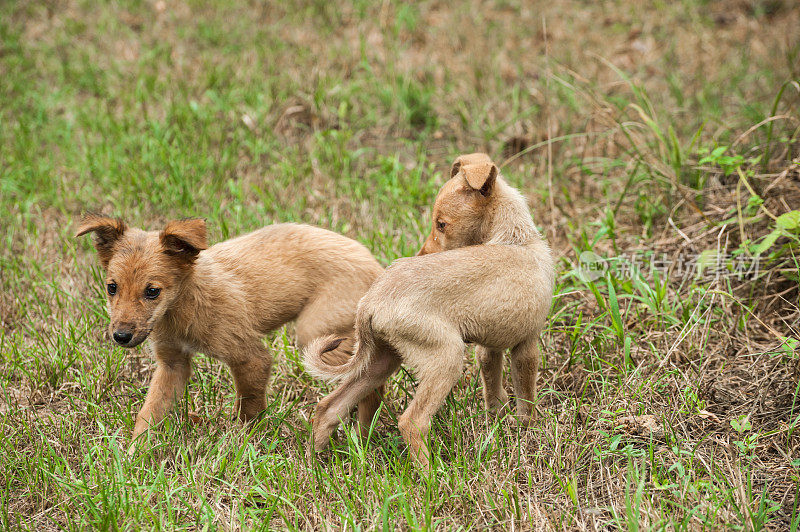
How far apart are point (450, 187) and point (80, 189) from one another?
438 centimetres

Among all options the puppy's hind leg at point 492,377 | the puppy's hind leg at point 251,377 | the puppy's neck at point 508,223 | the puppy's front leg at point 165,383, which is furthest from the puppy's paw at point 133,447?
the puppy's neck at point 508,223


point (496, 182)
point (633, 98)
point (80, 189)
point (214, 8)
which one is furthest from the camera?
point (214, 8)

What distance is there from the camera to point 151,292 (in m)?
4.38


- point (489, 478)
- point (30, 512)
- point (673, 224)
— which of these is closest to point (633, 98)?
point (673, 224)

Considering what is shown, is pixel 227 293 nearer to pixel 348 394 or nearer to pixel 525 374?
pixel 348 394

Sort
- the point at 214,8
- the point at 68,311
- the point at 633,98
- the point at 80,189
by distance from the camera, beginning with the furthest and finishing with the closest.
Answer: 1. the point at 214,8
2. the point at 633,98
3. the point at 80,189
4. the point at 68,311

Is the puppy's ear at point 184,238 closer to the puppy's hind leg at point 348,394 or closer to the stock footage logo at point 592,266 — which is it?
the puppy's hind leg at point 348,394

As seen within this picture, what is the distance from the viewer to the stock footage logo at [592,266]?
5.84 m

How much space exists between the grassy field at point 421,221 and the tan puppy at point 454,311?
295 millimetres

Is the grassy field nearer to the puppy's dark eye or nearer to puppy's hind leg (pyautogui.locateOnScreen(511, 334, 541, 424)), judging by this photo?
puppy's hind leg (pyautogui.locateOnScreen(511, 334, 541, 424))

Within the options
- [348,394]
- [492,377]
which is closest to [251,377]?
[348,394]

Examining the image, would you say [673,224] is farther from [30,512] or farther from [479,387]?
[30,512]

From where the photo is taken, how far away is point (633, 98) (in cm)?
899

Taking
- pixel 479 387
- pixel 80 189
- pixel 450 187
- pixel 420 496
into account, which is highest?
pixel 450 187
